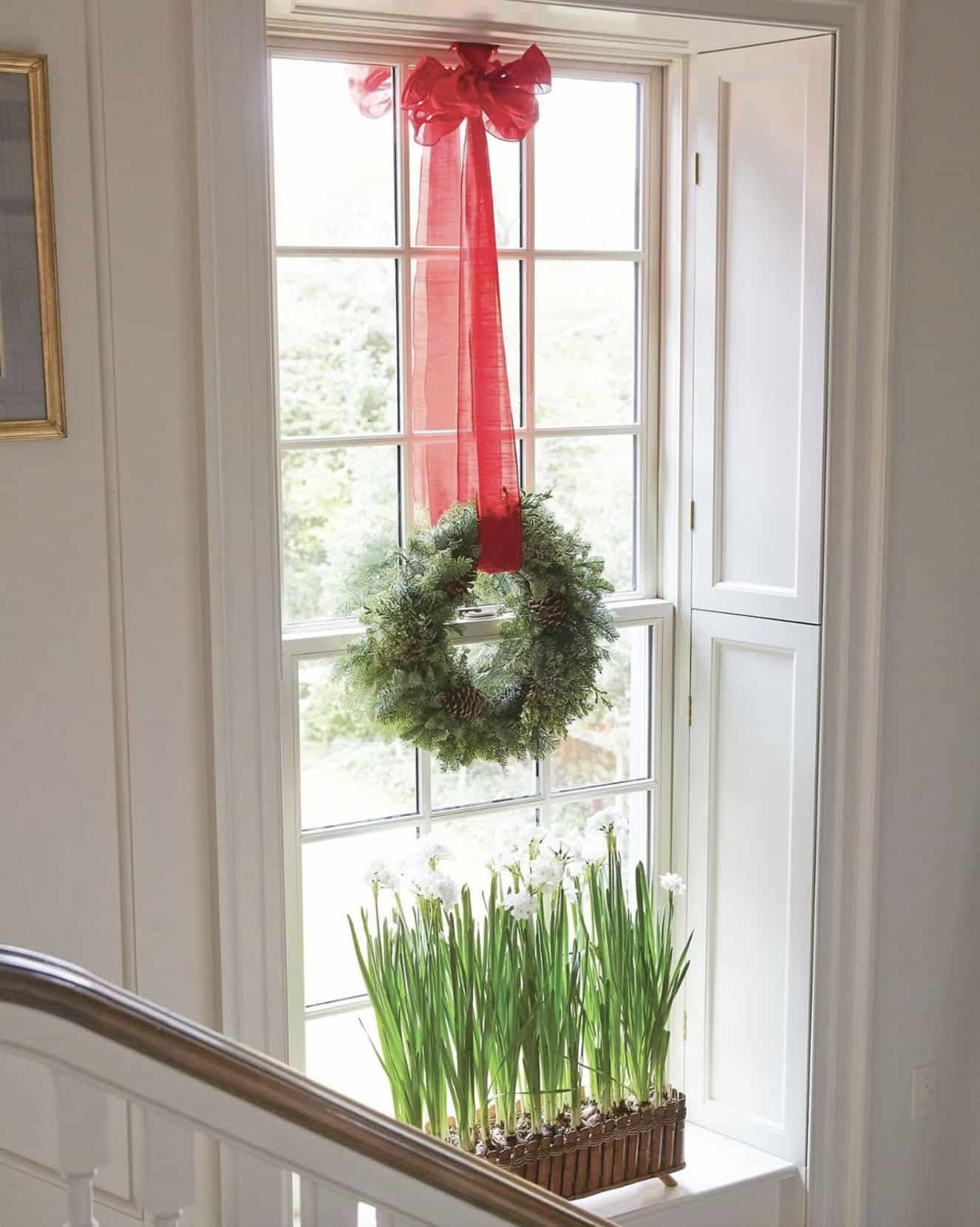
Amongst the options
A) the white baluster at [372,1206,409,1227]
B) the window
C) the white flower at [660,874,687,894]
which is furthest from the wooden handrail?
the white flower at [660,874,687,894]

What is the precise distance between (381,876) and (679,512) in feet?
3.31

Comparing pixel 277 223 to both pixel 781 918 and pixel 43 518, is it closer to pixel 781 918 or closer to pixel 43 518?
pixel 43 518

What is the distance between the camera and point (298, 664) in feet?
8.38

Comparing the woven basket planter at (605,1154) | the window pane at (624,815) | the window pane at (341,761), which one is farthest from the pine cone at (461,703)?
the woven basket planter at (605,1154)

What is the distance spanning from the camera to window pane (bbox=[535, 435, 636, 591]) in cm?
282

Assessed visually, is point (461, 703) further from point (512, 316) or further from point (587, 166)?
point (587, 166)

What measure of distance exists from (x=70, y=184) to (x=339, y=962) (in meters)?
1.51

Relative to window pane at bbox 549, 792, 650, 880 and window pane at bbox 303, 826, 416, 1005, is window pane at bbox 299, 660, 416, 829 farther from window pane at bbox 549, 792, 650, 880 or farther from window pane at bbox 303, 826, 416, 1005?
window pane at bbox 549, 792, 650, 880

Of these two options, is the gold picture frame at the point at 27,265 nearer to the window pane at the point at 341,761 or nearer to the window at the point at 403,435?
the window at the point at 403,435

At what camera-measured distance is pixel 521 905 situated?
247 centimetres

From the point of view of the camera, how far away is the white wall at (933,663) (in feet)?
8.71

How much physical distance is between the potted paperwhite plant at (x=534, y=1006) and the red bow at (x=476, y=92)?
131 centimetres

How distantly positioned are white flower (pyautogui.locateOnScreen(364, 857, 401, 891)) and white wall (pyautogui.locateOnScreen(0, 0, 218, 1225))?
42 cm

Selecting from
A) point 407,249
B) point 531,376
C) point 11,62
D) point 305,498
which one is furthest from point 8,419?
point 531,376
